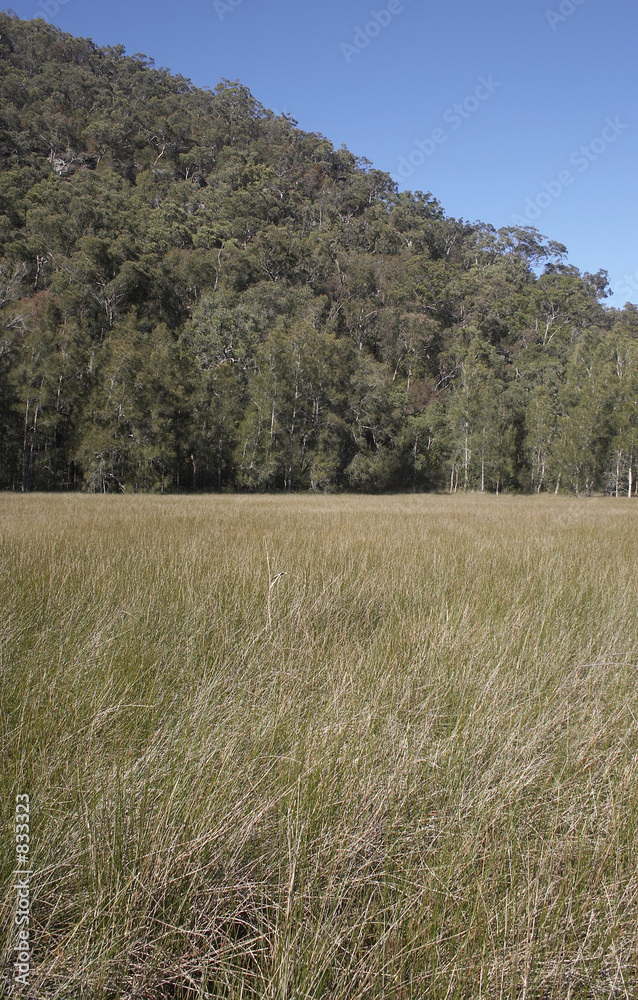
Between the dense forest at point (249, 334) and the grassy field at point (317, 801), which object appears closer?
the grassy field at point (317, 801)

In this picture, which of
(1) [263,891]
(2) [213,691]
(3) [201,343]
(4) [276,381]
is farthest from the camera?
(3) [201,343]

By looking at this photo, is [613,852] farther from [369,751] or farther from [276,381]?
[276,381]

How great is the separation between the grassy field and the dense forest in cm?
2715

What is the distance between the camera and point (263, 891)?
1.56 m

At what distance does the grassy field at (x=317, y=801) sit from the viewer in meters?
1.39

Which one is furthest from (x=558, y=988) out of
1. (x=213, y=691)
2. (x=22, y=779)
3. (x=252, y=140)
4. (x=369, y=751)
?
(x=252, y=140)

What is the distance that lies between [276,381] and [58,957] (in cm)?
3458

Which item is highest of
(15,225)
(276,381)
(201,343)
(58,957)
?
(15,225)

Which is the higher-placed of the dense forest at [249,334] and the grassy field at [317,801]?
the dense forest at [249,334]
